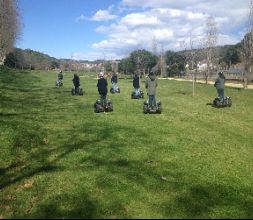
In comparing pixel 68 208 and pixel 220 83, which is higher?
pixel 220 83

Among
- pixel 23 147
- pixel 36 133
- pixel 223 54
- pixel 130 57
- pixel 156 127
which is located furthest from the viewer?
pixel 223 54

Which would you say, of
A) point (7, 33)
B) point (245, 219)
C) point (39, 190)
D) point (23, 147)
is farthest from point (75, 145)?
point (7, 33)

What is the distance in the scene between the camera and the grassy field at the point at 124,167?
9844 millimetres

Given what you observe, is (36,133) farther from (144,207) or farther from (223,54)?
(223,54)

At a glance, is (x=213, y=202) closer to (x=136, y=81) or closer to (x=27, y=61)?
(x=136, y=81)

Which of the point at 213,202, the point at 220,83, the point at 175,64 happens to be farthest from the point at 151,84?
the point at 175,64

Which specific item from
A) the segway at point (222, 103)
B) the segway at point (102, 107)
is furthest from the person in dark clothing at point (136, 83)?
the segway at point (102, 107)

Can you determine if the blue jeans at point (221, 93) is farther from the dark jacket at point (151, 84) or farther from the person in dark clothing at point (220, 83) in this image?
the dark jacket at point (151, 84)

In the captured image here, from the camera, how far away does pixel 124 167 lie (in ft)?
42.1

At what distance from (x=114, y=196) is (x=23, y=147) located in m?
6.12

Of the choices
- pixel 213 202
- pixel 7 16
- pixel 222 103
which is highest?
pixel 7 16

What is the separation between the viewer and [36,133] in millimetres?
17641

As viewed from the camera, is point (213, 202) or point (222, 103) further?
point (222, 103)

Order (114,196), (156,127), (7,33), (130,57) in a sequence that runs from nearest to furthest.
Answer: (114,196)
(156,127)
(7,33)
(130,57)
